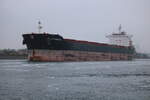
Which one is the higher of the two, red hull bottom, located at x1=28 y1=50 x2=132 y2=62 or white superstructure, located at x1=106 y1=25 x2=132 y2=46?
white superstructure, located at x1=106 y1=25 x2=132 y2=46

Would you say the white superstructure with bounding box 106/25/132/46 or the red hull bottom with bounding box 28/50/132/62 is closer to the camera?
the red hull bottom with bounding box 28/50/132/62

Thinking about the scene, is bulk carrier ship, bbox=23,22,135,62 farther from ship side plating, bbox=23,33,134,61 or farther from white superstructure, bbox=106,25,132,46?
white superstructure, bbox=106,25,132,46

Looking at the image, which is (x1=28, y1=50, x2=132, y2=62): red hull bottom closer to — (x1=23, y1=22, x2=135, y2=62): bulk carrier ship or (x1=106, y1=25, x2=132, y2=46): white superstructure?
(x1=23, y1=22, x2=135, y2=62): bulk carrier ship

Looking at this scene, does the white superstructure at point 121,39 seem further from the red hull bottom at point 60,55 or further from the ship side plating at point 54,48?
the ship side plating at point 54,48

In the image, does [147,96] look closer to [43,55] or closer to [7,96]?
[7,96]

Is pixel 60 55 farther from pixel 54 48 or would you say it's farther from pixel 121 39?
pixel 121 39

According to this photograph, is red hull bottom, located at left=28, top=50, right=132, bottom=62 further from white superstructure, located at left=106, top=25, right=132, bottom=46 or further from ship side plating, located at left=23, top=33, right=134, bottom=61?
white superstructure, located at left=106, top=25, right=132, bottom=46

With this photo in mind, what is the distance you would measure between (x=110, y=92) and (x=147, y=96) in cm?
179

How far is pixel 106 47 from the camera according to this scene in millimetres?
47188

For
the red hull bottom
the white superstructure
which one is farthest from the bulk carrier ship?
the white superstructure

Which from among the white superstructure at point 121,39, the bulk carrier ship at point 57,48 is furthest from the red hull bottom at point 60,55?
the white superstructure at point 121,39

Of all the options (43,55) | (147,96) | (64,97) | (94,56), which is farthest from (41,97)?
(94,56)

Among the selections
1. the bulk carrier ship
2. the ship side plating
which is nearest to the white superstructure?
the bulk carrier ship

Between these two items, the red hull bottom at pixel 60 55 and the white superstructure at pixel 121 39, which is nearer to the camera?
the red hull bottom at pixel 60 55
